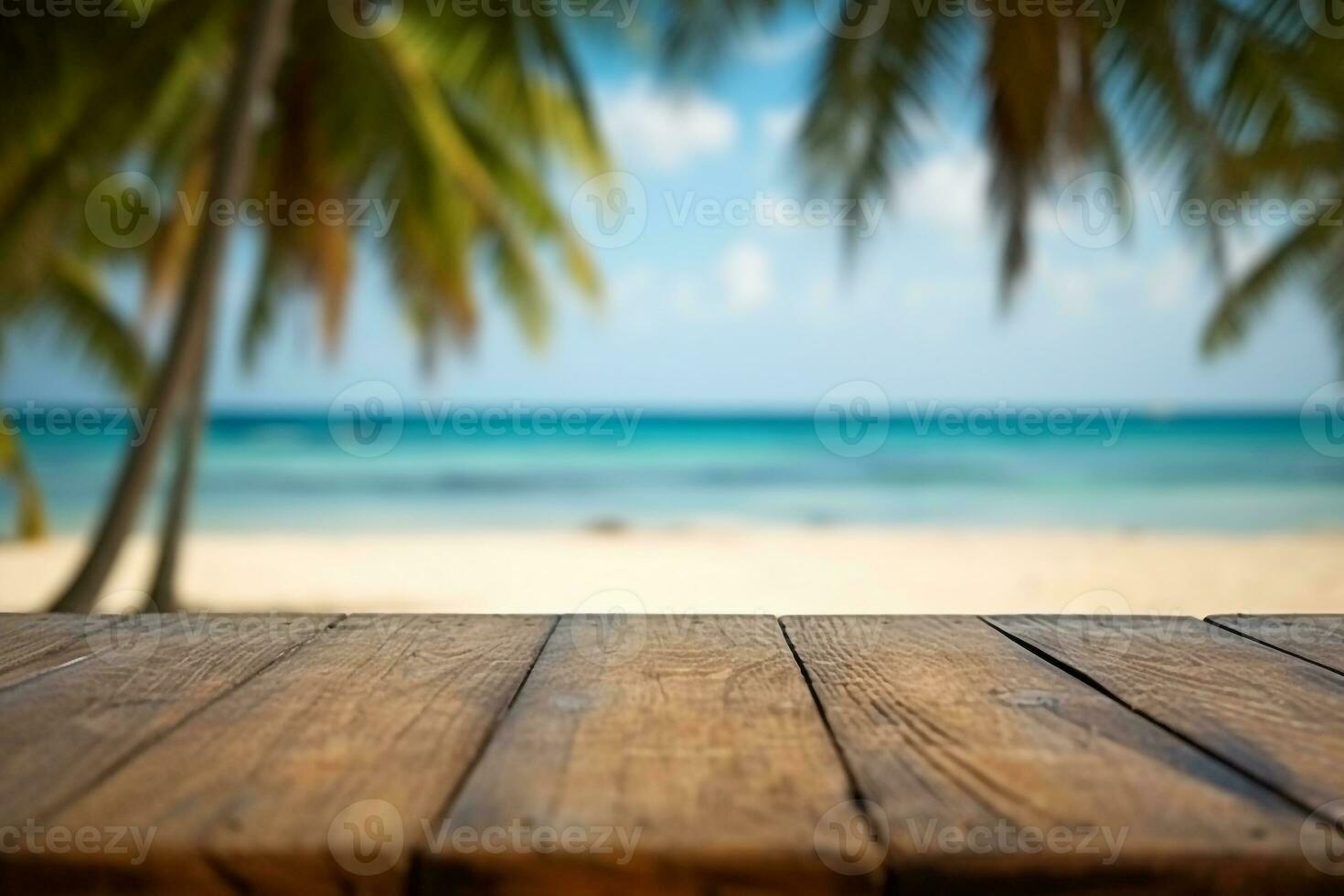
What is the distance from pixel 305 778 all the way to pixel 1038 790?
44cm

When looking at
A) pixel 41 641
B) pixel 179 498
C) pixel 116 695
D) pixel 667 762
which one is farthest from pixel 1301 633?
pixel 179 498

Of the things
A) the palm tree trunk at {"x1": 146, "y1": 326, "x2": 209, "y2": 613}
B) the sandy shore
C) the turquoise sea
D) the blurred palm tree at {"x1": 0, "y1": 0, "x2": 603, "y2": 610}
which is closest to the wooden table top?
the blurred palm tree at {"x1": 0, "y1": 0, "x2": 603, "y2": 610}

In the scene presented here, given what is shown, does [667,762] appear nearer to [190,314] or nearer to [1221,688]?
[1221,688]

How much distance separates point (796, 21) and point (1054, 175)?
144 cm

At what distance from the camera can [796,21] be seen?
Answer: 4324 millimetres

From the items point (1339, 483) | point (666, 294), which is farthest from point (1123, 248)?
point (666, 294)

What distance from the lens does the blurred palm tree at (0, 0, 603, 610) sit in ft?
13.0

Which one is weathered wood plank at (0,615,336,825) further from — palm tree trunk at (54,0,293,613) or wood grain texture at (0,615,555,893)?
palm tree trunk at (54,0,293,613)

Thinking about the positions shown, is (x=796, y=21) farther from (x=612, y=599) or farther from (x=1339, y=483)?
(x=1339, y=483)

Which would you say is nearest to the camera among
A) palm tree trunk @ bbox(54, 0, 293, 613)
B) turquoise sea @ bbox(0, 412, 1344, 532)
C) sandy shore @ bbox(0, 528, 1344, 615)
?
palm tree trunk @ bbox(54, 0, 293, 613)

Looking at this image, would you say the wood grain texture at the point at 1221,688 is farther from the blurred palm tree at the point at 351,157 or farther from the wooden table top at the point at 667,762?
the blurred palm tree at the point at 351,157

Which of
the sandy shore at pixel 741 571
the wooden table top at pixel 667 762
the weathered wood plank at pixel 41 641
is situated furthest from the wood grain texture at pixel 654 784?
the sandy shore at pixel 741 571

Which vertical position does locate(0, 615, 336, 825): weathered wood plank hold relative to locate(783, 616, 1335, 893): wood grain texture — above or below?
above

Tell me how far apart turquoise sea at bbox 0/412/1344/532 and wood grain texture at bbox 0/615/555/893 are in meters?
10.5
